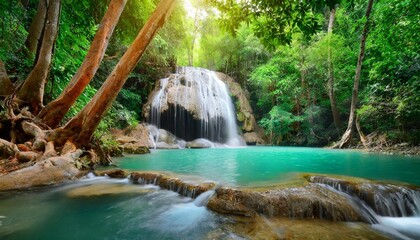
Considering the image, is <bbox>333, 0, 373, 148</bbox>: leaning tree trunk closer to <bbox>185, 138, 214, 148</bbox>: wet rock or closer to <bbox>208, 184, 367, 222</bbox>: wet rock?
<bbox>185, 138, 214, 148</bbox>: wet rock

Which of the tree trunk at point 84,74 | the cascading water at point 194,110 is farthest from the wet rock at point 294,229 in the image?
the cascading water at point 194,110

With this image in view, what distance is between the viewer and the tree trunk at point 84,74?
17.5ft

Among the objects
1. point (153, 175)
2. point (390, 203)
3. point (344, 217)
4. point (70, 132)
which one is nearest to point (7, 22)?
point (70, 132)

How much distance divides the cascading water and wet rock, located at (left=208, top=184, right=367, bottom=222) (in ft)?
42.2

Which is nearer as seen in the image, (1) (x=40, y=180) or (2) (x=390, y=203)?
(2) (x=390, y=203)

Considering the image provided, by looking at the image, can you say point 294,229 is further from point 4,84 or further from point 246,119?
point 246,119

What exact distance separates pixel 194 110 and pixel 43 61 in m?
11.4

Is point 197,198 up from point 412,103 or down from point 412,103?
down

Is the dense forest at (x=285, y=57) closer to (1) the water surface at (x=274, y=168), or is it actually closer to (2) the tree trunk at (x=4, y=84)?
(2) the tree trunk at (x=4, y=84)

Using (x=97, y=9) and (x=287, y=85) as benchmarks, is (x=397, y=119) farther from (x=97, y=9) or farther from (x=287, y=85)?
(x=97, y=9)

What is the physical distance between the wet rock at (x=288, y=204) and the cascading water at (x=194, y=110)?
42.2ft

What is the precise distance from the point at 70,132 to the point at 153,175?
250 cm

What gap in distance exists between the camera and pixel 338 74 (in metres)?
14.9

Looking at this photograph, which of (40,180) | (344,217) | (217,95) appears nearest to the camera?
(344,217)
